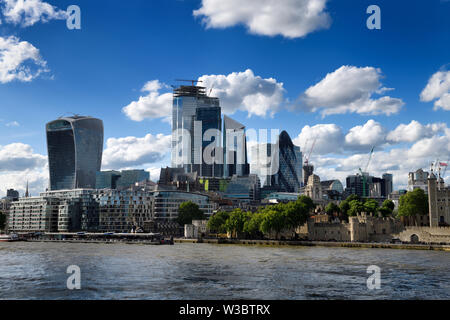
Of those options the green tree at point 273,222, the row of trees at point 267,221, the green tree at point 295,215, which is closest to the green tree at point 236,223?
the row of trees at point 267,221

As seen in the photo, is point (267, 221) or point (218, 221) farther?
point (218, 221)

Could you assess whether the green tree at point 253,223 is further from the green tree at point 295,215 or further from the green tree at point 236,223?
the green tree at point 295,215

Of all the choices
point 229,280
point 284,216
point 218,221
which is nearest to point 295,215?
point 284,216

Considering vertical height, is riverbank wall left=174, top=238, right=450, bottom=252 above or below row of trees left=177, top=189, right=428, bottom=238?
below

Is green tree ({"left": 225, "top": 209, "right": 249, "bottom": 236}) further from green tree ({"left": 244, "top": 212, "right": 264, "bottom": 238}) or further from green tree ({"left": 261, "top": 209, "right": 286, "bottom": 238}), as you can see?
green tree ({"left": 261, "top": 209, "right": 286, "bottom": 238})

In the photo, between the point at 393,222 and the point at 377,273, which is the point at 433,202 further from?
the point at 377,273

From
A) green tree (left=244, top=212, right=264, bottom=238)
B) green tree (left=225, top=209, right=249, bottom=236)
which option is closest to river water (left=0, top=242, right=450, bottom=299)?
green tree (left=244, top=212, right=264, bottom=238)

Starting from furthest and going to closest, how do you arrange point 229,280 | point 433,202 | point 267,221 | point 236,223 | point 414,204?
point 236,223, point 414,204, point 267,221, point 433,202, point 229,280

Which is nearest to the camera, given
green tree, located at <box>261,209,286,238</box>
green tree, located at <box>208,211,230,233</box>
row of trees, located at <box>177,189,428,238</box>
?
green tree, located at <box>261,209,286,238</box>

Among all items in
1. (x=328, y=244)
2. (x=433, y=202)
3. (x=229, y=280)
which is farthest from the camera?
(x=433, y=202)

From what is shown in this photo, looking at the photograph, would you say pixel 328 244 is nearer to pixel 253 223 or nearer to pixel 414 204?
pixel 253 223

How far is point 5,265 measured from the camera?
71.1 m
